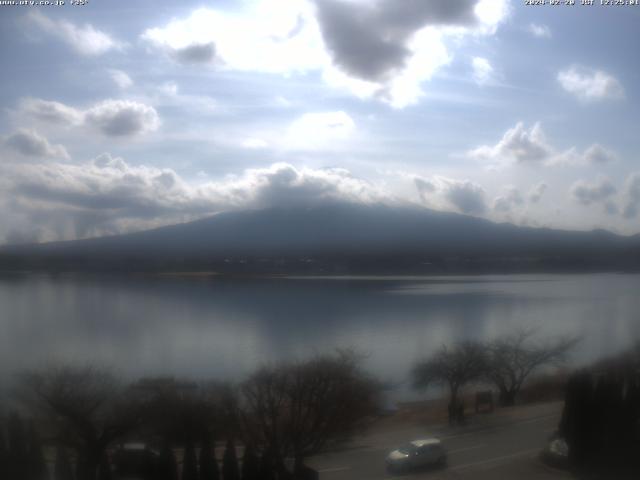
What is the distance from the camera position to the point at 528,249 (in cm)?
818

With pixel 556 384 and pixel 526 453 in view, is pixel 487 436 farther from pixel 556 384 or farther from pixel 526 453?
pixel 556 384

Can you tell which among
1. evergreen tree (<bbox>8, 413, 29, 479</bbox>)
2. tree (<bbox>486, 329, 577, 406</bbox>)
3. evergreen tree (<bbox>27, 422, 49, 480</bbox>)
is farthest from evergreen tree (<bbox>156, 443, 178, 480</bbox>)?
tree (<bbox>486, 329, 577, 406</bbox>)

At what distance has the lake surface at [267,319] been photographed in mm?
5465

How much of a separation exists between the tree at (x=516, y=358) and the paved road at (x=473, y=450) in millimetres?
543

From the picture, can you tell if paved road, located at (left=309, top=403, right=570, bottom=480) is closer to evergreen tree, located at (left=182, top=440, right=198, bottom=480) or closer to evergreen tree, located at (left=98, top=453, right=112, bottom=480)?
evergreen tree, located at (left=182, top=440, right=198, bottom=480)

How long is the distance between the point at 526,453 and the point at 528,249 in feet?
12.8

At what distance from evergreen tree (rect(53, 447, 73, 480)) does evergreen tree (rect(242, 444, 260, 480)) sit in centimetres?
126

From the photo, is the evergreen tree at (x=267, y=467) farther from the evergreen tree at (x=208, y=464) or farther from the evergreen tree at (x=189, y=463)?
the evergreen tree at (x=189, y=463)

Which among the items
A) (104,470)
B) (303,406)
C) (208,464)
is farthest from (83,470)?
(303,406)

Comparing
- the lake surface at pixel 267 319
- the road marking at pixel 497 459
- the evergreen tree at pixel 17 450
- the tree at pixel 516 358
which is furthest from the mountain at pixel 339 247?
the road marking at pixel 497 459

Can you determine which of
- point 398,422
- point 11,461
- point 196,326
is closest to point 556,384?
point 398,422

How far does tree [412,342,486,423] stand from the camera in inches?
222

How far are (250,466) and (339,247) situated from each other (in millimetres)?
3534

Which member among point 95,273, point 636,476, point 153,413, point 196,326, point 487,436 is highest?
point 95,273
